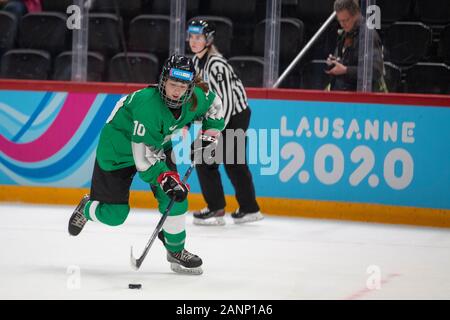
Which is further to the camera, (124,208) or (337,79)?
(337,79)

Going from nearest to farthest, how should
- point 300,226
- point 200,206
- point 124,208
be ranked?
point 124,208
point 300,226
point 200,206

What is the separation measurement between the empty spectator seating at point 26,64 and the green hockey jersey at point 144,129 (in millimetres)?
2713

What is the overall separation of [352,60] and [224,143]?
47.9 inches

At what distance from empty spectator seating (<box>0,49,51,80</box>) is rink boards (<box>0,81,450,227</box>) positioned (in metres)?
0.14

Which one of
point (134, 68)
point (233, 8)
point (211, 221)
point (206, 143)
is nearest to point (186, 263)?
point (206, 143)

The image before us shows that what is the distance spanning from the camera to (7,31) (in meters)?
8.39

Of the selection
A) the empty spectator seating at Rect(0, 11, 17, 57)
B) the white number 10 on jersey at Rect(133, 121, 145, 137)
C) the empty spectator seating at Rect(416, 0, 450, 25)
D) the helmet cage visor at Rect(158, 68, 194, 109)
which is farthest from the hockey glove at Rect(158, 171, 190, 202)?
the empty spectator seating at Rect(0, 11, 17, 57)

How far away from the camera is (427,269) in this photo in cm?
592

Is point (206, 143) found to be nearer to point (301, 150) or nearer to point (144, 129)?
point (144, 129)

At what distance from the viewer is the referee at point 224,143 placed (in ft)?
23.9

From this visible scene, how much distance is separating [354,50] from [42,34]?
2.45 meters

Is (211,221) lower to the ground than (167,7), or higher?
lower

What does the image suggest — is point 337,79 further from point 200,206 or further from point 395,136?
point 200,206

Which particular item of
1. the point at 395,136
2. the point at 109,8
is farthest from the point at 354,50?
the point at 109,8
